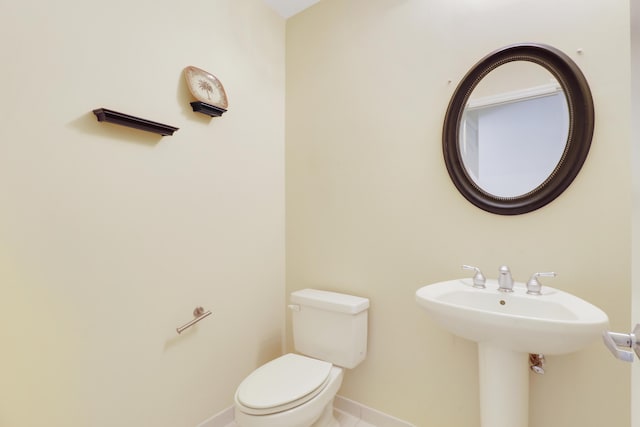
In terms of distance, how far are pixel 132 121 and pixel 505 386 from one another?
1716 mm

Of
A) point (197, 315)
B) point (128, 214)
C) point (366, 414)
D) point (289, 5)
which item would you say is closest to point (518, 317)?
point (366, 414)

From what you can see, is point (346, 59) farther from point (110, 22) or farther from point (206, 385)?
point (206, 385)

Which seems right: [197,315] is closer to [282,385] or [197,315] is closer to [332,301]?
[282,385]

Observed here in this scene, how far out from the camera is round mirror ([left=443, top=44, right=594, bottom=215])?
1236 millimetres

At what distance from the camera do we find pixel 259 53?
193 cm

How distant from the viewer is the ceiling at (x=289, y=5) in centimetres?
196

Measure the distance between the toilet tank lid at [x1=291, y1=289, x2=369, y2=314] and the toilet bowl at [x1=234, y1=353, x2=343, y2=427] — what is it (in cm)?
27

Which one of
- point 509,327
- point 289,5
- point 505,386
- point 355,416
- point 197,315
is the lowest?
point 355,416

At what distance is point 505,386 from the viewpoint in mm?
1131

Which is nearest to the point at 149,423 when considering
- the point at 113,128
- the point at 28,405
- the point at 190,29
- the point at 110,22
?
the point at 28,405

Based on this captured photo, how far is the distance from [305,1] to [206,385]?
89.1 inches

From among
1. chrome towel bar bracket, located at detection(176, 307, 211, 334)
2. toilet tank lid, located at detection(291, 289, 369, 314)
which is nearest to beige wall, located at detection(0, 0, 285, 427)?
chrome towel bar bracket, located at detection(176, 307, 211, 334)

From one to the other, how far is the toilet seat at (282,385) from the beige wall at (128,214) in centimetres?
39

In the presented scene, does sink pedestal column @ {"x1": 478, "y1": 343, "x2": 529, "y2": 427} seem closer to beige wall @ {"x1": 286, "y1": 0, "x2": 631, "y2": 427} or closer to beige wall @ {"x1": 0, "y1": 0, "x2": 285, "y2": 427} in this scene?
beige wall @ {"x1": 286, "y1": 0, "x2": 631, "y2": 427}
